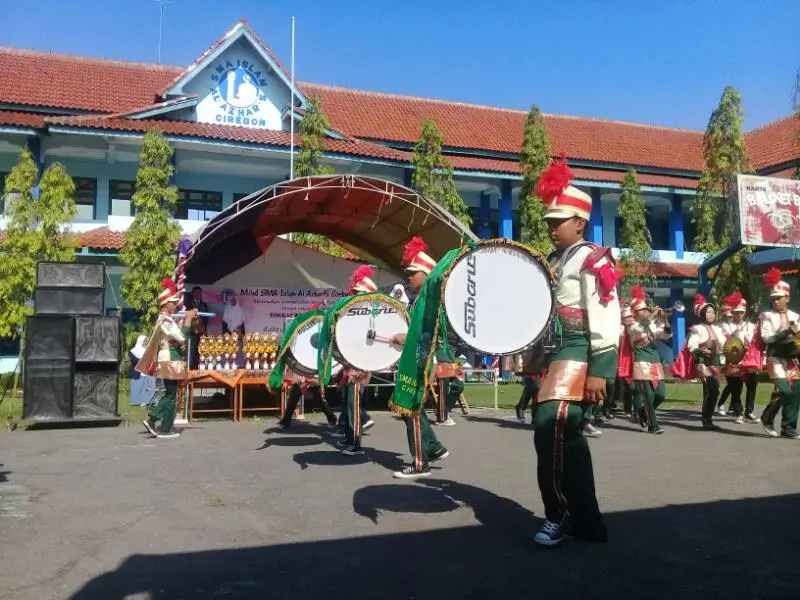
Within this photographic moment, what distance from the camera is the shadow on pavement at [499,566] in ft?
11.3

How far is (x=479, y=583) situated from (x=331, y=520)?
5.19 feet

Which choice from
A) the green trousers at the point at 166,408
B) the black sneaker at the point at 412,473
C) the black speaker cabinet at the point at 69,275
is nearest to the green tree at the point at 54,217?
the black speaker cabinet at the point at 69,275

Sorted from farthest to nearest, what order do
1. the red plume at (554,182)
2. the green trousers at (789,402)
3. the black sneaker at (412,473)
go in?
the green trousers at (789,402)
the black sneaker at (412,473)
the red plume at (554,182)

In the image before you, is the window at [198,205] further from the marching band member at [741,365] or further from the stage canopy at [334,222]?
the marching band member at [741,365]

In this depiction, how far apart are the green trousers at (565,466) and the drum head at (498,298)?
465mm

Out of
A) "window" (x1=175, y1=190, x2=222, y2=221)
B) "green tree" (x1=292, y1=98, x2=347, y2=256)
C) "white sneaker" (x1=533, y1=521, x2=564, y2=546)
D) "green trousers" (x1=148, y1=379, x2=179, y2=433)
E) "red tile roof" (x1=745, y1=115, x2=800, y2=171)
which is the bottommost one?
"white sneaker" (x1=533, y1=521, x2=564, y2=546)

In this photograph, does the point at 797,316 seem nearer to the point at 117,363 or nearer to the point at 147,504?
the point at 147,504

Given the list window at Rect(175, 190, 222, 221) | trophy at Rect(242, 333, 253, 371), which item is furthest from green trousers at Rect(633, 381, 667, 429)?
window at Rect(175, 190, 222, 221)

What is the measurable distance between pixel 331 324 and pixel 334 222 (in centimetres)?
858

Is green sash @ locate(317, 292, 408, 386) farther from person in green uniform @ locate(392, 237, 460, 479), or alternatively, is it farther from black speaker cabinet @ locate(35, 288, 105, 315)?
black speaker cabinet @ locate(35, 288, 105, 315)

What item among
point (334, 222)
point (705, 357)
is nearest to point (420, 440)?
point (705, 357)

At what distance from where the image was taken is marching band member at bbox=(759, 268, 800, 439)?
8820 millimetres

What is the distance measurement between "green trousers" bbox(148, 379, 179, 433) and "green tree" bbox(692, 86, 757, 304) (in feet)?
52.3

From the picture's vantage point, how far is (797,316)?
9047 mm
